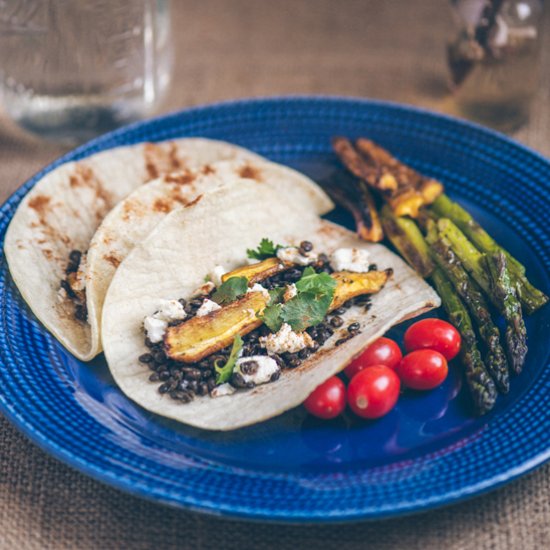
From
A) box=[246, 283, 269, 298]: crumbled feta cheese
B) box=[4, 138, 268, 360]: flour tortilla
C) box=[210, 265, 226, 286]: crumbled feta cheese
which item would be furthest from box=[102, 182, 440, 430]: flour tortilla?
box=[246, 283, 269, 298]: crumbled feta cheese

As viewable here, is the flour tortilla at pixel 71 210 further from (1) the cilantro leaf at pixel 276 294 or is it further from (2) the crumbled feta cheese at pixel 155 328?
(1) the cilantro leaf at pixel 276 294

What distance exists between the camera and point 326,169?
5.33m

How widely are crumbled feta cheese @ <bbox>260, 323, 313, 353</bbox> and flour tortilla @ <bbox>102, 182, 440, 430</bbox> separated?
10 cm

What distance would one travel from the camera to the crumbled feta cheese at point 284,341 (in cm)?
390

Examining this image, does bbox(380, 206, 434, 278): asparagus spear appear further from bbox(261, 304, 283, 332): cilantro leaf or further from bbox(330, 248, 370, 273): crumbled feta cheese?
bbox(261, 304, 283, 332): cilantro leaf

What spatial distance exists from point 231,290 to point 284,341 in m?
0.41

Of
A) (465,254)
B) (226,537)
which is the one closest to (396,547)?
(226,537)

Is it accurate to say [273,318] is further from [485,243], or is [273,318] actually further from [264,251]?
[485,243]

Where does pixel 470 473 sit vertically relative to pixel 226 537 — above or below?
above

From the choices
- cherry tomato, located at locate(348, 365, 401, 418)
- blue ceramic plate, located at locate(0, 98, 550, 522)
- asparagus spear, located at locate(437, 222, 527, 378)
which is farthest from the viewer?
asparagus spear, located at locate(437, 222, 527, 378)

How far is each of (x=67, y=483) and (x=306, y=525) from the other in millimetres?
1088

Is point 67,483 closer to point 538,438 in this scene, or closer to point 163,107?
point 538,438

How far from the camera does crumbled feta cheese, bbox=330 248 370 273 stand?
4410 mm

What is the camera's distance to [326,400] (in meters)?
3.68
